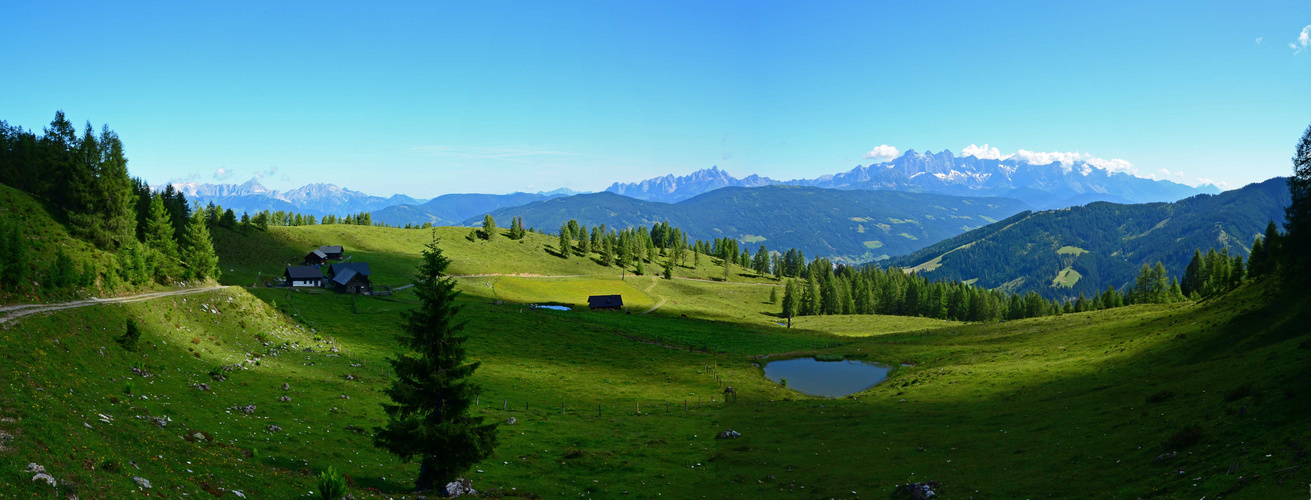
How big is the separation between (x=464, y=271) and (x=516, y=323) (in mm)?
69760

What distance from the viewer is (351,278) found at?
106 m

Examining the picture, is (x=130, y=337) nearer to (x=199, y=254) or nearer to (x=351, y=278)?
(x=199, y=254)

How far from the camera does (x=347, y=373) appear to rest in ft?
177

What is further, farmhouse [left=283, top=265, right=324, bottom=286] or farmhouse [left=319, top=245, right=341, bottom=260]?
farmhouse [left=319, top=245, right=341, bottom=260]

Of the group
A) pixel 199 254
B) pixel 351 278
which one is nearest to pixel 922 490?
pixel 199 254

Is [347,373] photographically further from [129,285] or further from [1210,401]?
[1210,401]

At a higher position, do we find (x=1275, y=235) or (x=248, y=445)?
(x=1275, y=235)

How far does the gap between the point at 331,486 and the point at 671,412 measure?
3844cm

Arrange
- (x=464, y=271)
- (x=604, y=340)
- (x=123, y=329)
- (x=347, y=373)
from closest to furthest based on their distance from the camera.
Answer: (x=123, y=329)
(x=347, y=373)
(x=604, y=340)
(x=464, y=271)

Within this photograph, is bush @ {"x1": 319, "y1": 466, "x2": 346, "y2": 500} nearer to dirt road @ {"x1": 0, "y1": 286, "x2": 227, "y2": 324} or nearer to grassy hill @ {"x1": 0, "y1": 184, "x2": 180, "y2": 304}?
dirt road @ {"x1": 0, "y1": 286, "x2": 227, "y2": 324}

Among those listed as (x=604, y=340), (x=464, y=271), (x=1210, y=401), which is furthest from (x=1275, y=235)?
(x=464, y=271)

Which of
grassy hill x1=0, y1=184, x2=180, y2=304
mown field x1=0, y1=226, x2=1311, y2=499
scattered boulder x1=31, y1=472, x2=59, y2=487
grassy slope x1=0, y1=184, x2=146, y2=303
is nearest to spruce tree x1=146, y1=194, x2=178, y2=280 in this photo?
grassy hill x1=0, y1=184, x2=180, y2=304

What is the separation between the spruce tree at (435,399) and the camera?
90.7 ft

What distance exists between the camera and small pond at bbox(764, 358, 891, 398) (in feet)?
256
